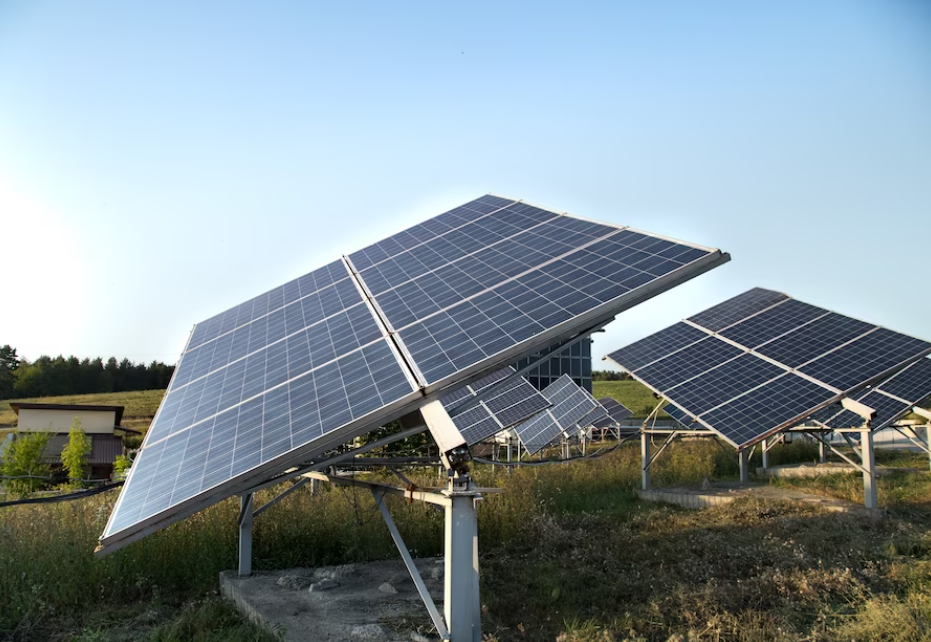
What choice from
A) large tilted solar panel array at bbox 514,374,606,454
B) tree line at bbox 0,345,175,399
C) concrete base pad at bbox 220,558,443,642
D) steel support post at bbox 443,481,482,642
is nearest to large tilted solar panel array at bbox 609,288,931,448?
large tilted solar panel array at bbox 514,374,606,454

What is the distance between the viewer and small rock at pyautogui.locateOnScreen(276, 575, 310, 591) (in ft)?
35.3

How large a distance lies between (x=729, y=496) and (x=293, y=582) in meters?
Answer: 13.7

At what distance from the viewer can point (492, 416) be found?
1683 cm

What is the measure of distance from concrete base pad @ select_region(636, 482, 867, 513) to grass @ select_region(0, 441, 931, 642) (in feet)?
4.08

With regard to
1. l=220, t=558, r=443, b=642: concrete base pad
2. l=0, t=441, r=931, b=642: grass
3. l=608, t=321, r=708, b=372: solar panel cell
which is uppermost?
l=608, t=321, r=708, b=372: solar panel cell

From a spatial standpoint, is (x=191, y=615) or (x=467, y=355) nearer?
(x=467, y=355)

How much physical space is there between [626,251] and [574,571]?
17.7 feet

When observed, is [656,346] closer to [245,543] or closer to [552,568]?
[552,568]

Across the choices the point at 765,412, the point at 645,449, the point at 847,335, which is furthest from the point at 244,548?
the point at 847,335

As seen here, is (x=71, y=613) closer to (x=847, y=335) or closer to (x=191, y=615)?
(x=191, y=615)

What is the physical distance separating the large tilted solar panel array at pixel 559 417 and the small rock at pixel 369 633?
40.4 feet

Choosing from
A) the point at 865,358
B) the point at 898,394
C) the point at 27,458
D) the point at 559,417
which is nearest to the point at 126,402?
the point at 27,458

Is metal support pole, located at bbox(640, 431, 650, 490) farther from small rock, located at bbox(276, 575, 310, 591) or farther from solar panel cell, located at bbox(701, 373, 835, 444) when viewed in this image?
small rock, located at bbox(276, 575, 310, 591)

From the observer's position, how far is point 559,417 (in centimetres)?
2233
